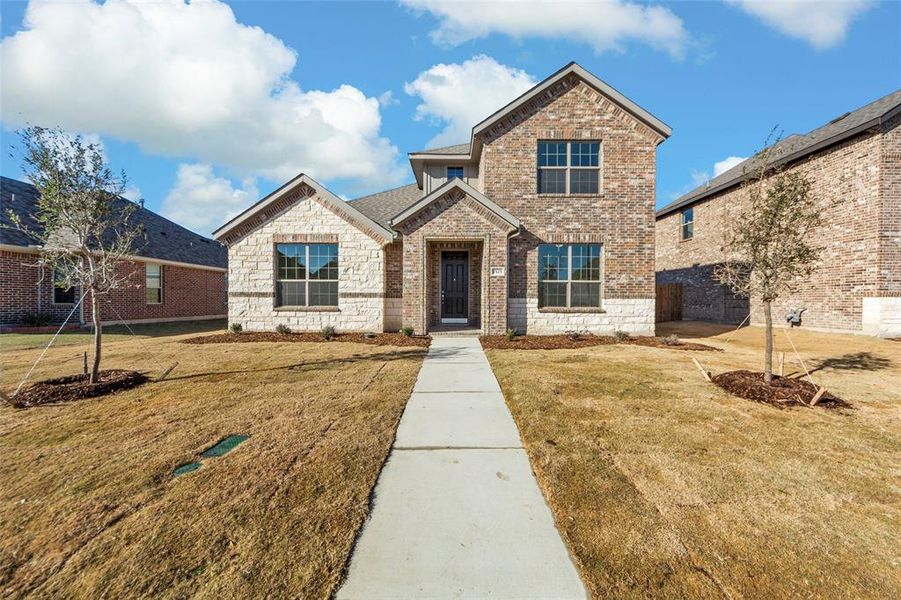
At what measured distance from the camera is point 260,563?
2.26 metres

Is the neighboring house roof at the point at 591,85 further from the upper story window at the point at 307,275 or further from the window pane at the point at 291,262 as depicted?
the window pane at the point at 291,262

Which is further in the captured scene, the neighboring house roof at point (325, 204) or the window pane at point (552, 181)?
the window pane at point (552, 181)

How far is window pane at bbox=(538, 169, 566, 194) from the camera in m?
12.5

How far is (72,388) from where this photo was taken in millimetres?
5723

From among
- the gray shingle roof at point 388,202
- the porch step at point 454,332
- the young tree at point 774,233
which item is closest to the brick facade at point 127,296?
the gray shingle roof at point 388,202

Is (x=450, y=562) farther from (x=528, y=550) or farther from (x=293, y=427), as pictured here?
(x=293, y=427)

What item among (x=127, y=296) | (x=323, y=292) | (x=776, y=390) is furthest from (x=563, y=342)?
(x=127, y=296)

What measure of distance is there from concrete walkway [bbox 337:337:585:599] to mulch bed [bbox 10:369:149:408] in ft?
17.4

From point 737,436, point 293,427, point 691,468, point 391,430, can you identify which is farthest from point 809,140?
point 293,427

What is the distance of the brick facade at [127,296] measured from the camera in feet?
44.4

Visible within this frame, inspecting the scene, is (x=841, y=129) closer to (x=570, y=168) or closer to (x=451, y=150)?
(x=570, y=168)

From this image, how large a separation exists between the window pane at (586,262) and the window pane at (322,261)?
333 inches

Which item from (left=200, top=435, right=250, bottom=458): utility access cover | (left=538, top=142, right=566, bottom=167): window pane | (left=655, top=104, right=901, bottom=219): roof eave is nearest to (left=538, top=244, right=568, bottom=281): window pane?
(left=538, top=142, right=566, bottom=167): window pane

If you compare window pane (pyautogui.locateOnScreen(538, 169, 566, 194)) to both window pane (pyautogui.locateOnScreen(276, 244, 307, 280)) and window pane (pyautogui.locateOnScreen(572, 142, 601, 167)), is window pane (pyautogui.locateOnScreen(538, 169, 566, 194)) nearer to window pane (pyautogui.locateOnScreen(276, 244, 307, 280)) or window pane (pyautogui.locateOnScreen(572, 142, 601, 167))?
window pane (pyautogui.locateOnScreen(572, 142, 601, 167))
